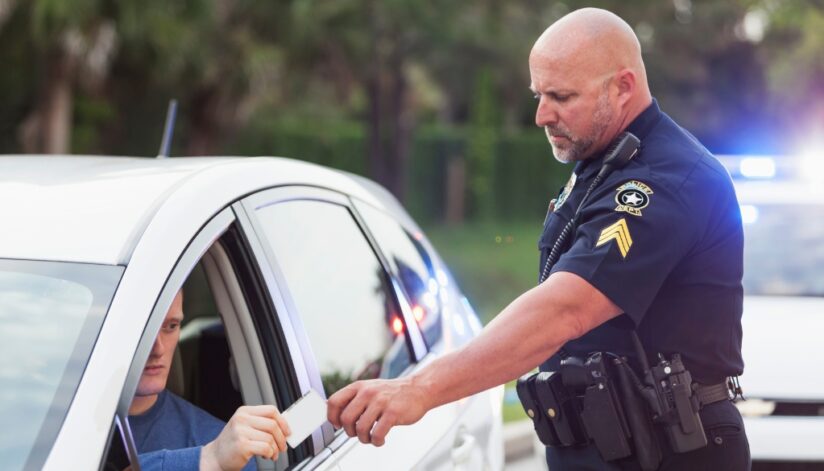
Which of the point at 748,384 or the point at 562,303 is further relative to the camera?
the point at 748,384

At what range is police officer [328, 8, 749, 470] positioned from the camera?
99.0 inches

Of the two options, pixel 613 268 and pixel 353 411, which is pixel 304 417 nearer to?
pixel 353 411

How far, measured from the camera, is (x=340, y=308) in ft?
10.6

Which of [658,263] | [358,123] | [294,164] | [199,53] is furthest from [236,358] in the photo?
[358,123]

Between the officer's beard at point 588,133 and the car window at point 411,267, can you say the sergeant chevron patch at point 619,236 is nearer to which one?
the officer's beard at point 588,133

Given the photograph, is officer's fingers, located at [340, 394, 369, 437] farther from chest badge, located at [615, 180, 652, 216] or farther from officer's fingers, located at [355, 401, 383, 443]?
chest badge, located at [615, 180, 652, 216]

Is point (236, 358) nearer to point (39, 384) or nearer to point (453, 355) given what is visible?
point (453, 355)

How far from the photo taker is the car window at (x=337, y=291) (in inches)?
118

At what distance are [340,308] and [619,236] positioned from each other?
0.89m

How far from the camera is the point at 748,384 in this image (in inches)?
218

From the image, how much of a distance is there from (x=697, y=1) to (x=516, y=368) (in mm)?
34870

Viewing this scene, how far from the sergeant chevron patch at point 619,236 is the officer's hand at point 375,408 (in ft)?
1.56

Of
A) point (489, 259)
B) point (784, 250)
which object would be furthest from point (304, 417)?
point (489, 259)

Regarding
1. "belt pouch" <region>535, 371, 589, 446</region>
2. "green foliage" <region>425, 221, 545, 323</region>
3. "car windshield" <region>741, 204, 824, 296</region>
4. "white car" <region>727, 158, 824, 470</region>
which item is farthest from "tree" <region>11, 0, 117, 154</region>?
"belt pouch" <region>535, 371, 589, 446</region>
